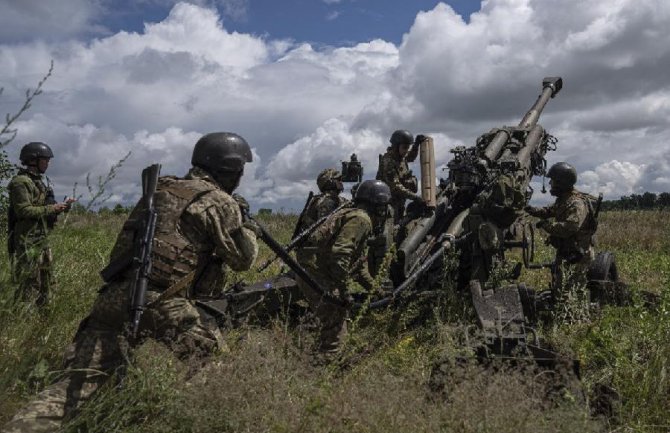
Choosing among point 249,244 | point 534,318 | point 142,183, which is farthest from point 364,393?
point 534,318

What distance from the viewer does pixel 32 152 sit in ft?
21.4

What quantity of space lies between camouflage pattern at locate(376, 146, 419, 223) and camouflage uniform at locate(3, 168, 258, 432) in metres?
6.12

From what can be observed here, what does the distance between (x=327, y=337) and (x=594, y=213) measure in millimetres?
3504

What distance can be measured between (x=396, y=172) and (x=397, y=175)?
0.05 metres

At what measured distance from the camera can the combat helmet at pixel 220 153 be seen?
410cm

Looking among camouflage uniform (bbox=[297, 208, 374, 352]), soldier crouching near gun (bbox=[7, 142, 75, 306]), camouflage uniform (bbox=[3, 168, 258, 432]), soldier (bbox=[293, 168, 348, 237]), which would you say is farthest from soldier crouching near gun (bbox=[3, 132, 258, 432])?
soldier (bbox=[293, 168, 348, 237])

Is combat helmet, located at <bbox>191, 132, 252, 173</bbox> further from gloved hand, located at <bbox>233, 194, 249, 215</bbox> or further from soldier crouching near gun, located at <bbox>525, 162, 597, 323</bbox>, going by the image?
soldier crouching near gun, located at <bbox>525, 162, 597, 323</bbox>

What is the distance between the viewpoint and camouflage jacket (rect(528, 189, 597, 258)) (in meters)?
7.20

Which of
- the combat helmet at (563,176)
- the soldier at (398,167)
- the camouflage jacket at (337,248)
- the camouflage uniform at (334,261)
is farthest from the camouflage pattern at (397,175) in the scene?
the camouflage uniform at (334,261)

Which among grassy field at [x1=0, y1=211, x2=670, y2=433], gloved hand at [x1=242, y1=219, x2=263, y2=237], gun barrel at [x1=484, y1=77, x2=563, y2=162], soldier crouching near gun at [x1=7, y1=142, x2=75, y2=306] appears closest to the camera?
grassy field at [x1=0, y1=211, x2=670, y2=433]

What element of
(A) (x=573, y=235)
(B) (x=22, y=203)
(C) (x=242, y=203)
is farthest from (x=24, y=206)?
(A) (x=573, y=235)

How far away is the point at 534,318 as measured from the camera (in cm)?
684

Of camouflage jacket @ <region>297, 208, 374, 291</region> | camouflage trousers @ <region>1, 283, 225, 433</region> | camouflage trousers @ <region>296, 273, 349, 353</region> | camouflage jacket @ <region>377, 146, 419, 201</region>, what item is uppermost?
camouflage jacket @ <region>377, 146, 419, 201</region>

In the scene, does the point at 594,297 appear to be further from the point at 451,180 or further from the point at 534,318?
the point at 451,180
